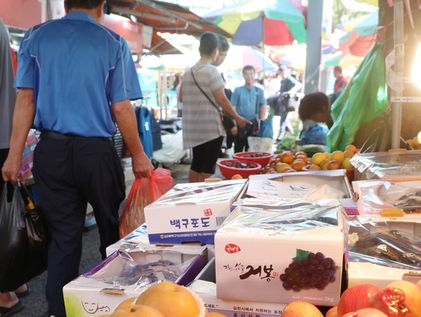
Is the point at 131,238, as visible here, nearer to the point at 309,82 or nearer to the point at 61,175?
the point at 61,175

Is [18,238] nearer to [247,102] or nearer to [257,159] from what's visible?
[257,159]

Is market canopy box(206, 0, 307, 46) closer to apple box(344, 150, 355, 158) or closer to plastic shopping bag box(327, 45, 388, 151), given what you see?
plastic shopping bag box(327, 45, 388, 151)

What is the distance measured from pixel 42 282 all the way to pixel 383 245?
259 cm

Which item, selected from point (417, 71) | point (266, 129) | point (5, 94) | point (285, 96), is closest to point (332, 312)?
point (417, 71)

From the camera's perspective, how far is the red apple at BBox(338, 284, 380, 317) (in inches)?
32.4

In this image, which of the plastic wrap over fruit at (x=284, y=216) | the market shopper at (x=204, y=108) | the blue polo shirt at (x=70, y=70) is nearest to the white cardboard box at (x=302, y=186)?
the plastic wrap over fruit at (x=284, y=216)

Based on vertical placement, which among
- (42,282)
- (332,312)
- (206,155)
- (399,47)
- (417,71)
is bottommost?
(42,282)

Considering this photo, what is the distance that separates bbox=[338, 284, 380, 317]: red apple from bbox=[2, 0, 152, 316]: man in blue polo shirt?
4.96ft

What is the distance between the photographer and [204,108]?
4027mm

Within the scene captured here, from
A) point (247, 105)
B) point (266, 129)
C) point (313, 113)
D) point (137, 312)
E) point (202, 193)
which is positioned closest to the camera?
point (137, 312)

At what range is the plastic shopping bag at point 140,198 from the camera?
220 centimetres

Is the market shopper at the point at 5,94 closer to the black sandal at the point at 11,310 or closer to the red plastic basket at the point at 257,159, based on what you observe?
the black sandal at the point at 11,310

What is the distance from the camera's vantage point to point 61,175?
209 centimetres

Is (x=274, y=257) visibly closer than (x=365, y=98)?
Yes
